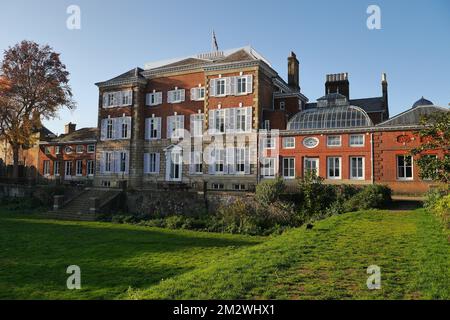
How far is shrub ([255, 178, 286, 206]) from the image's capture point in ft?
75.9

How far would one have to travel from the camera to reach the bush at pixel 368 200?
20628 mm

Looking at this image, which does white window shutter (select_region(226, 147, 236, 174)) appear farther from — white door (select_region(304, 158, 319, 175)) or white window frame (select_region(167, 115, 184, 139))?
white door (select_region(304, 158, 319, 175))

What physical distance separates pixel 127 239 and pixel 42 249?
149 inches

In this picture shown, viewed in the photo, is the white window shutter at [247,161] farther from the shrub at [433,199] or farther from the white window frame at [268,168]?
the shrub at [433,199]

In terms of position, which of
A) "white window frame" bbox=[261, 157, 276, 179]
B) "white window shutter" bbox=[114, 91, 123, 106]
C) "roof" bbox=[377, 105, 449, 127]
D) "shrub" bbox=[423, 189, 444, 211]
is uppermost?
"white window shutter" bbox=[114, 91, 123, 106]

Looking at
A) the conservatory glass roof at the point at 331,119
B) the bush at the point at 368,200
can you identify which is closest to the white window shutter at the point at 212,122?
the conservatory glass roof at the point at 331,119

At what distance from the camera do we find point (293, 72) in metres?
39.2

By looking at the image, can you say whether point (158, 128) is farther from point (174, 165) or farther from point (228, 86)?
point (228, 86)

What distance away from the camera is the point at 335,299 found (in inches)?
264

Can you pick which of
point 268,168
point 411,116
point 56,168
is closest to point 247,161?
point 268,168

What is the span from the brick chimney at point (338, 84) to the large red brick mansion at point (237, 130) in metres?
0.11

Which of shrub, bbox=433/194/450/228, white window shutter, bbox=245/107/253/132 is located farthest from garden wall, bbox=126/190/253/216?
shrub, bbox=433/194/450/228

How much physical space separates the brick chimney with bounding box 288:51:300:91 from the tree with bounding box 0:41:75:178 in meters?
23.8
